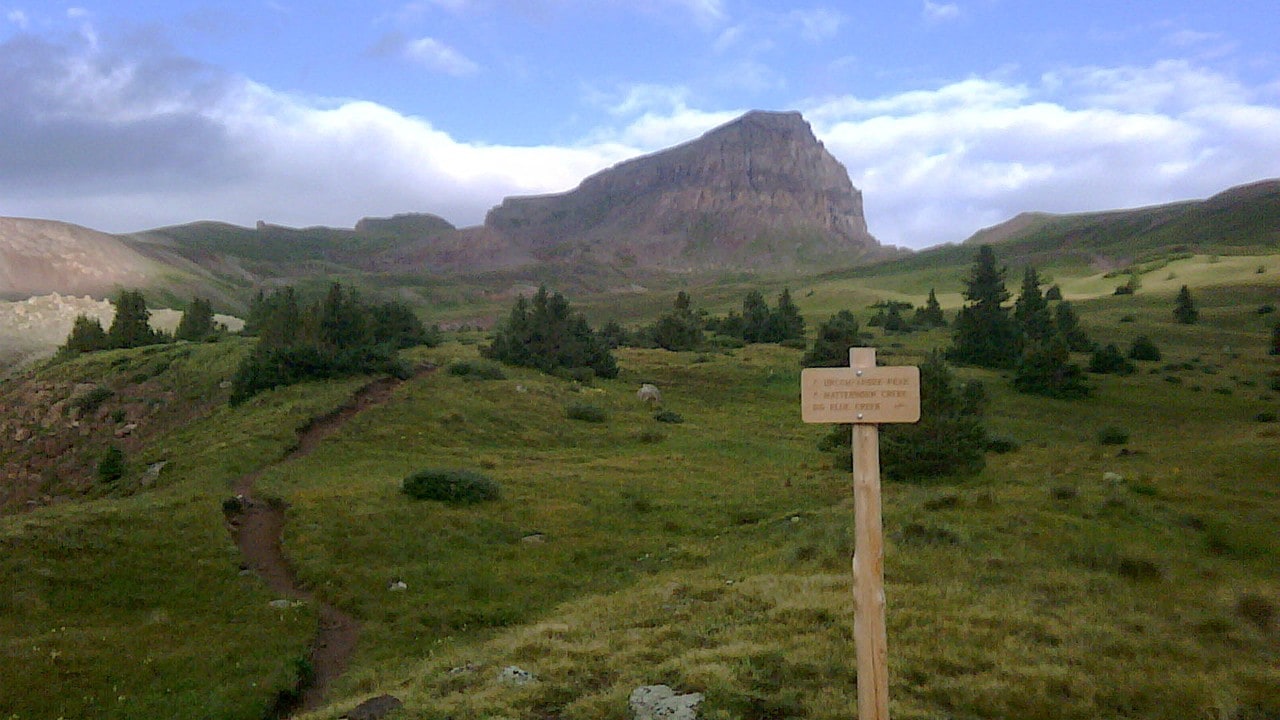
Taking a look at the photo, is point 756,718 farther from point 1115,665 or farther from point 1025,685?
point 1115,665

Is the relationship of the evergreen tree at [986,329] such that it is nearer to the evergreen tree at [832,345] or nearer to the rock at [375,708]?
the evergreen tree at [832,345]

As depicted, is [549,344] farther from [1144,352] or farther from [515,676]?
[1144,352]

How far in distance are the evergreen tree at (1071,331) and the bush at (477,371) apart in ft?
173

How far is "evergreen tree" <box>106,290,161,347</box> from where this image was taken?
77750mm

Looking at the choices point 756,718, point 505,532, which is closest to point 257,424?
point 505,532

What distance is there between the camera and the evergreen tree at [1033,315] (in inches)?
3248

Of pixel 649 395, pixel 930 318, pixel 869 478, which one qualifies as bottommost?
pixel 649 395

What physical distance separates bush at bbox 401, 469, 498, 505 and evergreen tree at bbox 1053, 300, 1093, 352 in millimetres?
65245

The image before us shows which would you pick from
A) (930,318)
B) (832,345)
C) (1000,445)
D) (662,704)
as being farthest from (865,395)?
(930,318)

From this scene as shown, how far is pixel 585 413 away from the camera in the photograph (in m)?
47.0

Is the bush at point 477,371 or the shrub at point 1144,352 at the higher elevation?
the bush at point 477,371

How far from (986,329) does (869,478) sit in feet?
247

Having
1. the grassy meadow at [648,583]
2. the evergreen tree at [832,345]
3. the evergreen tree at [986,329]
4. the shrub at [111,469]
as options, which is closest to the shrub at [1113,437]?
the grassy meadow at [648,583]

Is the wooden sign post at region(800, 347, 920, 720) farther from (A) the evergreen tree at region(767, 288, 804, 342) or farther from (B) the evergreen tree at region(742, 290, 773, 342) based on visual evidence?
(B) the evergreen tree at region(742, 290, 773, 342)
